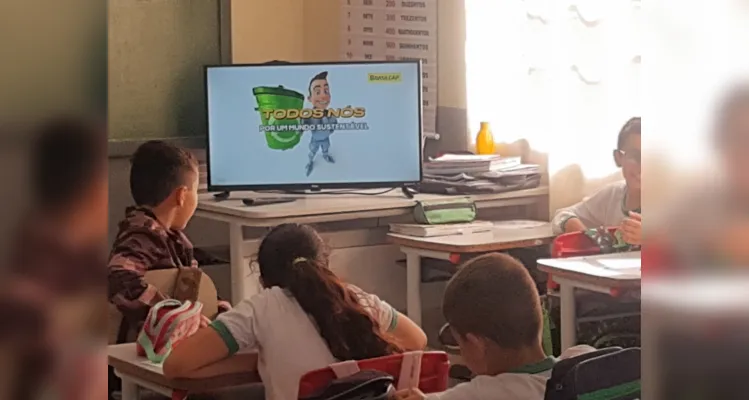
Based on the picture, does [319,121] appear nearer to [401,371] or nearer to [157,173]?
[157,173]

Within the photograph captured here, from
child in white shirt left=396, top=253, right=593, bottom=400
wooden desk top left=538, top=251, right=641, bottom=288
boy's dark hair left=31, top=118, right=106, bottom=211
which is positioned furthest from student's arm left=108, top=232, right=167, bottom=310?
boy's dark hair left=31, top=118, right=106, bottom=211

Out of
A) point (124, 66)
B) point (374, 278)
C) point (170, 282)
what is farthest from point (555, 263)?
point (124, 66)

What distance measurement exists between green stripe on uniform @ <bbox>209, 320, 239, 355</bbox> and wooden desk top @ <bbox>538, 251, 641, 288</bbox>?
1061 millimetres

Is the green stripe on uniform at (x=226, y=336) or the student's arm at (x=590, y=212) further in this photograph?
the student's arm at (x=590, y=212)

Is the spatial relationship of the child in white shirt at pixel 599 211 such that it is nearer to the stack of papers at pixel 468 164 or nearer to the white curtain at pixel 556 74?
the white curtain at pixel 556 74

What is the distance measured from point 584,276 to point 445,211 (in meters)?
0.86

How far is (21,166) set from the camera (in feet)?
1.74

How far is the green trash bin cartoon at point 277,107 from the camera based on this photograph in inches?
154

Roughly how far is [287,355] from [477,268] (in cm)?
61

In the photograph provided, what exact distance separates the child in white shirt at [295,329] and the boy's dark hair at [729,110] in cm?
188

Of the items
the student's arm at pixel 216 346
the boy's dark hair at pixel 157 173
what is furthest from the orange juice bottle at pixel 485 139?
the student's arm at pixel 216 346

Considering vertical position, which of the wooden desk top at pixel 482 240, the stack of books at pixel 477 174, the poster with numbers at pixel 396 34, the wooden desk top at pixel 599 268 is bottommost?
the wooden desk top at pixel 599 268

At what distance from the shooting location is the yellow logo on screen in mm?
3941

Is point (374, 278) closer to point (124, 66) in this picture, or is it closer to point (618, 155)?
point (618, 155)
